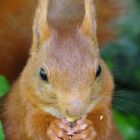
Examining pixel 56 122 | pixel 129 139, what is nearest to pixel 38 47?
pixel 56 122

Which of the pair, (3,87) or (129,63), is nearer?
(3,87)

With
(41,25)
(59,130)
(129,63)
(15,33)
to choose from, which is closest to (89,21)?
(41,25)

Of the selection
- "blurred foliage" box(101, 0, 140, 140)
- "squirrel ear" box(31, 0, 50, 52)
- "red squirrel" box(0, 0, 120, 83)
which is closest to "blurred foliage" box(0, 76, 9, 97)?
"squirrel ear" box(31, 0, 50, 52)

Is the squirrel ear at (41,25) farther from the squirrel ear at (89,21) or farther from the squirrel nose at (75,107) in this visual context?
the squirrel nose at (75,107)

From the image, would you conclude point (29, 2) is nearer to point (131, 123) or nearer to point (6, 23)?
point (6, 23)

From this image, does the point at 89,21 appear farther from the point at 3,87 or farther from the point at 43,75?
the point at 3,87

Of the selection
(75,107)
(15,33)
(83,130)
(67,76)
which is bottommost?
(83,130)

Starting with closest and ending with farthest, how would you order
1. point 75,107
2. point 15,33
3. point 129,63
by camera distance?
point 75,107
point 15,33
point 129,63

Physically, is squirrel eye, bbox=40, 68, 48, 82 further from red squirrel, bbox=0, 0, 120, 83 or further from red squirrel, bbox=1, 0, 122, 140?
red squirrel, bbox=0, 0, 120, 83
